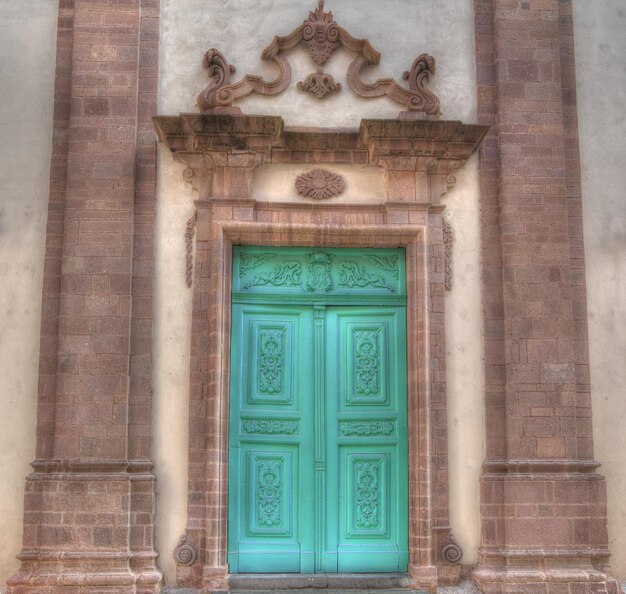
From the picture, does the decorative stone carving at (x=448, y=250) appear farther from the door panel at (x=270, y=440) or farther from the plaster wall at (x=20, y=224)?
the plaster wall at (x=20, y=224)

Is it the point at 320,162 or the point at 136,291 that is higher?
the point at 320,162

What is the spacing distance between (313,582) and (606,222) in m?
3.89

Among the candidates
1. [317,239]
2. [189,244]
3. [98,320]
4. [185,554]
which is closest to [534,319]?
[317,239]

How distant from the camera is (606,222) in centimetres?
738

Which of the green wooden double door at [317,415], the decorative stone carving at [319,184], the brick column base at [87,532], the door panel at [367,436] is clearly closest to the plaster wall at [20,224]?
the brick column base at [87,532]

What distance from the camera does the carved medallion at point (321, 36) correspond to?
7.42 m

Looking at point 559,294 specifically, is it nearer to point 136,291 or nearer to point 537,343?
point 537,343

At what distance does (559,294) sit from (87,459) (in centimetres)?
401

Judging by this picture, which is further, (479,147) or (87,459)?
(479,147)

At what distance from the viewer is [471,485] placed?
6.95 meters

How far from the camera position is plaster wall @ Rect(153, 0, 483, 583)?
6.90 meters

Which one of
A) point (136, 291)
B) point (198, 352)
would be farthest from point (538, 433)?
point (136, 291)

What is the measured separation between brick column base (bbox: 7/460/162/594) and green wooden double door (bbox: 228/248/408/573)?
73 cm

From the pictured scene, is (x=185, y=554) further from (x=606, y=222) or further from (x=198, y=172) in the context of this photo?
(x=606, y=222)
